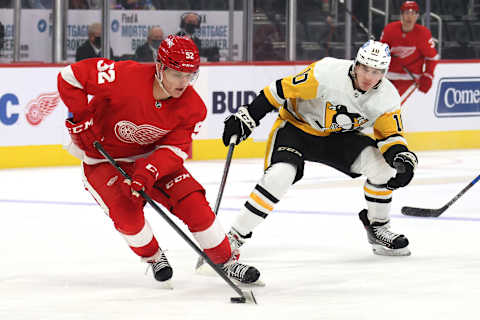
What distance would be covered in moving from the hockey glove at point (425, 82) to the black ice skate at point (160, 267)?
5.84 m

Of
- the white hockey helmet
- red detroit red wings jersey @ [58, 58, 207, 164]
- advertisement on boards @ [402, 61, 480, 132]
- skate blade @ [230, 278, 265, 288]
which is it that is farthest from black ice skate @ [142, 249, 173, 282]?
advertisement on boards @ [402, 61, 480, 132]

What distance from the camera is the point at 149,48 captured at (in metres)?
9.36

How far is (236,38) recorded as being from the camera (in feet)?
32.3

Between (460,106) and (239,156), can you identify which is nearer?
(239,156)

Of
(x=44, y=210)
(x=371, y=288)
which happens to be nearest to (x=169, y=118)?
(x=371, y=288)

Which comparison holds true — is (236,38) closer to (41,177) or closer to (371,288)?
(41,177)

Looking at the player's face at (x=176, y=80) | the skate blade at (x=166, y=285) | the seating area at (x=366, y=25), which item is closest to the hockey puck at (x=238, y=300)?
the skate blade at (x=166, y=285)

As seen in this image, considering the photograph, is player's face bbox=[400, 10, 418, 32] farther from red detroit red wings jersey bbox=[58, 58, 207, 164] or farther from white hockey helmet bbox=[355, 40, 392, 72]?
red detroit red wings jersey bbox=[58, 58, 207, 164]

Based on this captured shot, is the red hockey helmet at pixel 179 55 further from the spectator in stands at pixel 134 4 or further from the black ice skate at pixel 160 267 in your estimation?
the spectator in stands at pixel 134 4

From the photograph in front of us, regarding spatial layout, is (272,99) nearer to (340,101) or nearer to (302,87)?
(302,87)

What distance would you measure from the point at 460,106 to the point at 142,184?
22.7ft

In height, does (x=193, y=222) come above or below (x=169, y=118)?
below

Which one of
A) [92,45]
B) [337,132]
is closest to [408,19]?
[92,45]

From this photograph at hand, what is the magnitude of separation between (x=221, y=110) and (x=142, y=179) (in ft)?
17.4
